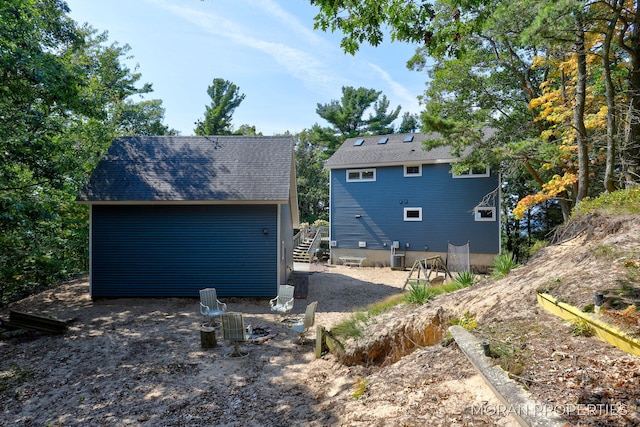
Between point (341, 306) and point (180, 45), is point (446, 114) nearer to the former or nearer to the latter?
point (341, 306)

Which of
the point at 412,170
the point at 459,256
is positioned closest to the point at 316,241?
the point at 412,170

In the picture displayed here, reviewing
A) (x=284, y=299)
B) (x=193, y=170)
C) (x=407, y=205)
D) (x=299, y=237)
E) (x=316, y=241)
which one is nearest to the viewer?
(x=284, y=299)

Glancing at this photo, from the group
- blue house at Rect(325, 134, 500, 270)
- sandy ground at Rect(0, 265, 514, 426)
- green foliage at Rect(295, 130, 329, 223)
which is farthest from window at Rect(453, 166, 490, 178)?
green foliage at Rect(295, 130, 329, 223)

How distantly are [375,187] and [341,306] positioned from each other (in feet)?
29.4

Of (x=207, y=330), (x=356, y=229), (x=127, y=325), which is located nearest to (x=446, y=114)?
(x=356, y=229)

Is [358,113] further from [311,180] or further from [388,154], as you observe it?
[388,154]

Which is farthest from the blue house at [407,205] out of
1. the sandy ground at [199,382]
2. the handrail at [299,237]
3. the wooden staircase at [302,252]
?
the sandy ground at [199,382]

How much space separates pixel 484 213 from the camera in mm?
16703

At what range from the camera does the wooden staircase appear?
20.4 meters

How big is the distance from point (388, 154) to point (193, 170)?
10593mm

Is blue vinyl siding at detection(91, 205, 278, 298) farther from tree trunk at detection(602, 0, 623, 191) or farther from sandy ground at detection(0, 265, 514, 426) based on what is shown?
tree trunk at detection(602, 0, 623, 191)

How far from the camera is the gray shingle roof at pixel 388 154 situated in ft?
57.6

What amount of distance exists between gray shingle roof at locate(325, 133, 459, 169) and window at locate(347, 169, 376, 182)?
393 mm

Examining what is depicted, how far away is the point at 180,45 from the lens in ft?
25.2
